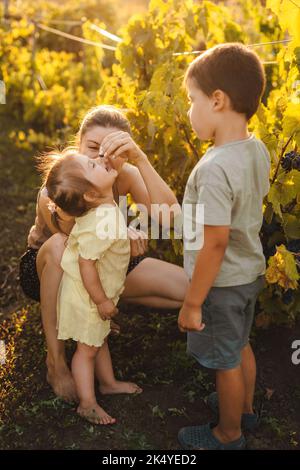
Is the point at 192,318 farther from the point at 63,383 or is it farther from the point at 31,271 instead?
the point at 31,271

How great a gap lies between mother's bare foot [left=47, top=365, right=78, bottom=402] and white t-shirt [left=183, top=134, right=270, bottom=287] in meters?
0.89

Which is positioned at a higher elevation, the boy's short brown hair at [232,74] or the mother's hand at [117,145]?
the boy's short brown hair at [232,74]

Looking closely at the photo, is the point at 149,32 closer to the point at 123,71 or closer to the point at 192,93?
the point at 123,71

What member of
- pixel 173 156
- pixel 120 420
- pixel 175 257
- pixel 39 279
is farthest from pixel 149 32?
pixel 120 420

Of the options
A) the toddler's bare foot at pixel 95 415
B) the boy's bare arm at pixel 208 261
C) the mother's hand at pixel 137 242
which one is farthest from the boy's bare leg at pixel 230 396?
the mother's hand at pixel 137 242

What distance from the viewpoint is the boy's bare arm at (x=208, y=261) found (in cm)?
214

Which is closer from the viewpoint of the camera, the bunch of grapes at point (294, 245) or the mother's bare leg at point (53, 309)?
the bunch of grapes at point (294, 245)

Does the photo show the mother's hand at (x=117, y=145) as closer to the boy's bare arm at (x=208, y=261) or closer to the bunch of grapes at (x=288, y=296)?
the boy's bare arm at (x=208, y=261)

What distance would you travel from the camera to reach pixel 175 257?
359 centimetres

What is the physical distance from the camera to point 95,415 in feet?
8.87

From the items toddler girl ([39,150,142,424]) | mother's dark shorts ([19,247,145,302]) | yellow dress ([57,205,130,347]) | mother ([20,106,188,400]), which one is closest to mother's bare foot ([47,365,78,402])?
mother ([20,106,188,400])

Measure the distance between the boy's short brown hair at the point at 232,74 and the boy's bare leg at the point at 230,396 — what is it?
0.99m

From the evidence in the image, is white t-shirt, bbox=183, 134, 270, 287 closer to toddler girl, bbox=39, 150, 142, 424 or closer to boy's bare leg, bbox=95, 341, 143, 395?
toddler girl, bbox=39, 150, 142, 424

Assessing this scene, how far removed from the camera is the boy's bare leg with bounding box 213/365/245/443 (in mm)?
2400
